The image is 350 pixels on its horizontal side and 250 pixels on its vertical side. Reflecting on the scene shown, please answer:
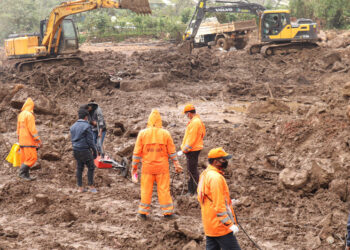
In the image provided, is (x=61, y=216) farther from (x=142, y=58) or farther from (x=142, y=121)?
(x=142, y=58)

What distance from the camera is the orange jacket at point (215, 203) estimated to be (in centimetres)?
474

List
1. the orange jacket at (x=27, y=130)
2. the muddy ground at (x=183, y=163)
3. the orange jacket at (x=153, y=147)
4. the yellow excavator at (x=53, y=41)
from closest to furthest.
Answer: the muddy ground at (x=183, y=163) < the orange jacket at (x=153, y=147) < the orange jacket at (x=27, y=130) < the yellow excavator at (x=53, y=41)

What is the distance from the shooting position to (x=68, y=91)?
1881 centimetres

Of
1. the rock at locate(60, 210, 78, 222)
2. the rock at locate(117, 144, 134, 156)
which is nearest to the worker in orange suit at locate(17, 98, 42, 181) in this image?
the rock at locate(117, 144, 134, 156)

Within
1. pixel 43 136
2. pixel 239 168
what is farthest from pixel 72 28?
pixel 239 168

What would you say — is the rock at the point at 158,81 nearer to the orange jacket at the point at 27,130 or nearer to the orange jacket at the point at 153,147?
the orange jacket at the point at 27,130

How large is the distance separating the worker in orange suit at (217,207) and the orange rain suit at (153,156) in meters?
2.20

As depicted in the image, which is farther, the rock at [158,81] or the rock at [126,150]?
the rock at [158,81]

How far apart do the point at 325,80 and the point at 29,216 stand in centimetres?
1645

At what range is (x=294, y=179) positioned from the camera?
26.6 feet

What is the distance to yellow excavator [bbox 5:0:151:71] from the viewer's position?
69.3ft

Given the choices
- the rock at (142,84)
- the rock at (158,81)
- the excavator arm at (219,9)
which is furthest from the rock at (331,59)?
the rock at (142,84)

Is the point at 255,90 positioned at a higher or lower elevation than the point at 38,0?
lower

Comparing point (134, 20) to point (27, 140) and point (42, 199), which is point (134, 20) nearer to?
point (27, 140)
